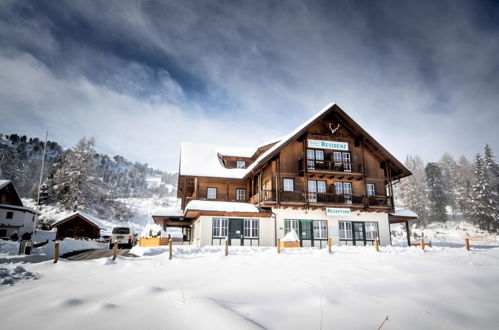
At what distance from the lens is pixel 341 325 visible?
18.3 ft

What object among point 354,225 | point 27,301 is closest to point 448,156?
point 354,225

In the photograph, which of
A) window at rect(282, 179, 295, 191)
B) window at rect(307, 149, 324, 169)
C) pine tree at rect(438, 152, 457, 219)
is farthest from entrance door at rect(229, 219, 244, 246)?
pine tree at rect(438, 152, 457, 219)

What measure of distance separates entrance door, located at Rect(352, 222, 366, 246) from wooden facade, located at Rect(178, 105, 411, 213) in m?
1.58

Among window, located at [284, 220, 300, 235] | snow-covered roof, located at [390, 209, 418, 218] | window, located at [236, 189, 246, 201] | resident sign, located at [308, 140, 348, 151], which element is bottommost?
window, located at [284, 220, 300, 235]

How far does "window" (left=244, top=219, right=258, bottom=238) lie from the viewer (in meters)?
23.4

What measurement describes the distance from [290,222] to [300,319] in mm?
18532

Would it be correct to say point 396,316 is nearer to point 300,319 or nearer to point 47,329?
point 300,319

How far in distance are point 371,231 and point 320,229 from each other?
488cm

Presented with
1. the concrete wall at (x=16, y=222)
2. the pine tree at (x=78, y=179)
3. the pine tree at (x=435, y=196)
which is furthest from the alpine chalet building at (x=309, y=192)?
the pine tree at (x=435, y=196)

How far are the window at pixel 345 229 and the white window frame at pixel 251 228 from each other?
740 cm

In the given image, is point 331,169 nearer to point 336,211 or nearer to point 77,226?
point 336,211

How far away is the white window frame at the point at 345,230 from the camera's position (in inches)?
977

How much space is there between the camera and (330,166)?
24859mm

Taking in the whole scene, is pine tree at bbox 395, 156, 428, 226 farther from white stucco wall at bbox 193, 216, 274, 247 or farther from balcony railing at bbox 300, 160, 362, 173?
white stucco wall at bbox 193, 216, 274, 247
